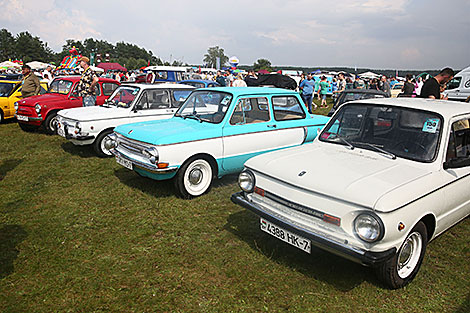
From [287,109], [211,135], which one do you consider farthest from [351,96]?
[211,135]

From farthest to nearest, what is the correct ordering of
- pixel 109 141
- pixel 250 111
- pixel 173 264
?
pixel 109 141 → pixel 250 111 → pixel 173 264

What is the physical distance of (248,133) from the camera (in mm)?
5496

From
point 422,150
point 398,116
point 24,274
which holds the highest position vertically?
point 398,116

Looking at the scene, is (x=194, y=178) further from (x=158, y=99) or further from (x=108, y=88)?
(x=108, y=88)

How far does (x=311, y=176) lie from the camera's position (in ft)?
10.2

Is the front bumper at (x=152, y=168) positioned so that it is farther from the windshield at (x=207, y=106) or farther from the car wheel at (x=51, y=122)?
the car wheel at (x=51, y=122)

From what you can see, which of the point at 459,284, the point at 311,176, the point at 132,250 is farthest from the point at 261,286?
the point at 459,284

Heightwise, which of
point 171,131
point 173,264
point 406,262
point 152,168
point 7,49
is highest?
point 7,49

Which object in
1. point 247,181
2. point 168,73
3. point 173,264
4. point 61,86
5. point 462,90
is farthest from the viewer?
point 168,73

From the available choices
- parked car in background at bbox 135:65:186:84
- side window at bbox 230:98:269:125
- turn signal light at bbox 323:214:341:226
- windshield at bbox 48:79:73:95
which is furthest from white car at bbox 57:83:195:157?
parked car in background at bbox 135:65:186:84

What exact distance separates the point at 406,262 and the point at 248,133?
309cm

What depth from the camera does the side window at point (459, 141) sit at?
11.2 feet

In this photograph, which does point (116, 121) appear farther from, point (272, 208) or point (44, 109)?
point (272, 208)

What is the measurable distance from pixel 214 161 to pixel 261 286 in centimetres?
245
